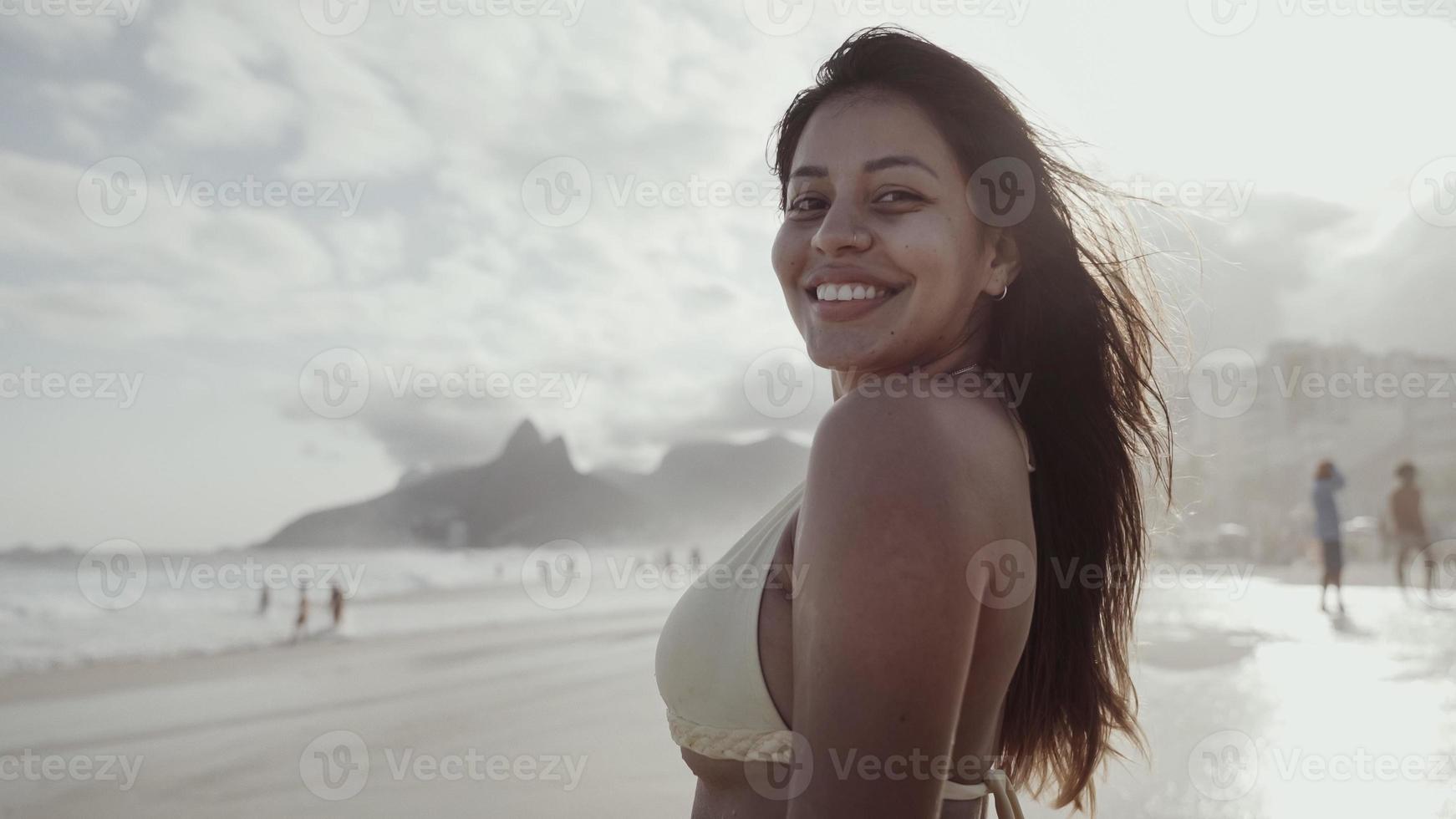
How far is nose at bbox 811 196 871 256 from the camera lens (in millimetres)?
1587

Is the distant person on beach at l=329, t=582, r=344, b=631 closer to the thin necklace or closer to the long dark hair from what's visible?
the long dark hair

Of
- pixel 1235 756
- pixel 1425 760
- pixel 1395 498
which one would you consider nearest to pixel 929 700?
pixel 1235 756

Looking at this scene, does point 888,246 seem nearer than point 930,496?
No

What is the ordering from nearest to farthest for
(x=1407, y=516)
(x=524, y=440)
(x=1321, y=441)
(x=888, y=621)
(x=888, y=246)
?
(x=888, y=621) < (x=888, y=246) < (x=1407, y=516) < (x=1321, y=441) < (x=524, y=440)

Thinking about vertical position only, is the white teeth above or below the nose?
below

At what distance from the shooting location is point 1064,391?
1.73 m

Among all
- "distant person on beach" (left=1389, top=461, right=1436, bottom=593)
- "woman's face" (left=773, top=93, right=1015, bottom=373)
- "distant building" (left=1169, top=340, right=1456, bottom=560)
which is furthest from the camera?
"distant building" (left=1169, top=340, right=1456, bottom=560)

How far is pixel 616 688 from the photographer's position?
8.86 meters

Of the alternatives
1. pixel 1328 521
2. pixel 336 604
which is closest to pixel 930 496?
pixel 1328 521

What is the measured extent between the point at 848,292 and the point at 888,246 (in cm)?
11

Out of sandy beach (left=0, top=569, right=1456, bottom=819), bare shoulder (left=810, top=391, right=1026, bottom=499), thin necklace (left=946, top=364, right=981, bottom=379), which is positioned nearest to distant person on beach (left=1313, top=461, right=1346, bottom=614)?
sandy beach (left=0, top=569, right=1456, bottom=819)

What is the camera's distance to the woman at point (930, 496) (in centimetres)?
115

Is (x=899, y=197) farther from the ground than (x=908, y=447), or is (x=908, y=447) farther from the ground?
(x=899, y=197)

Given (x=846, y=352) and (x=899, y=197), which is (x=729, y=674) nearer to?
(x=846, y=352)
